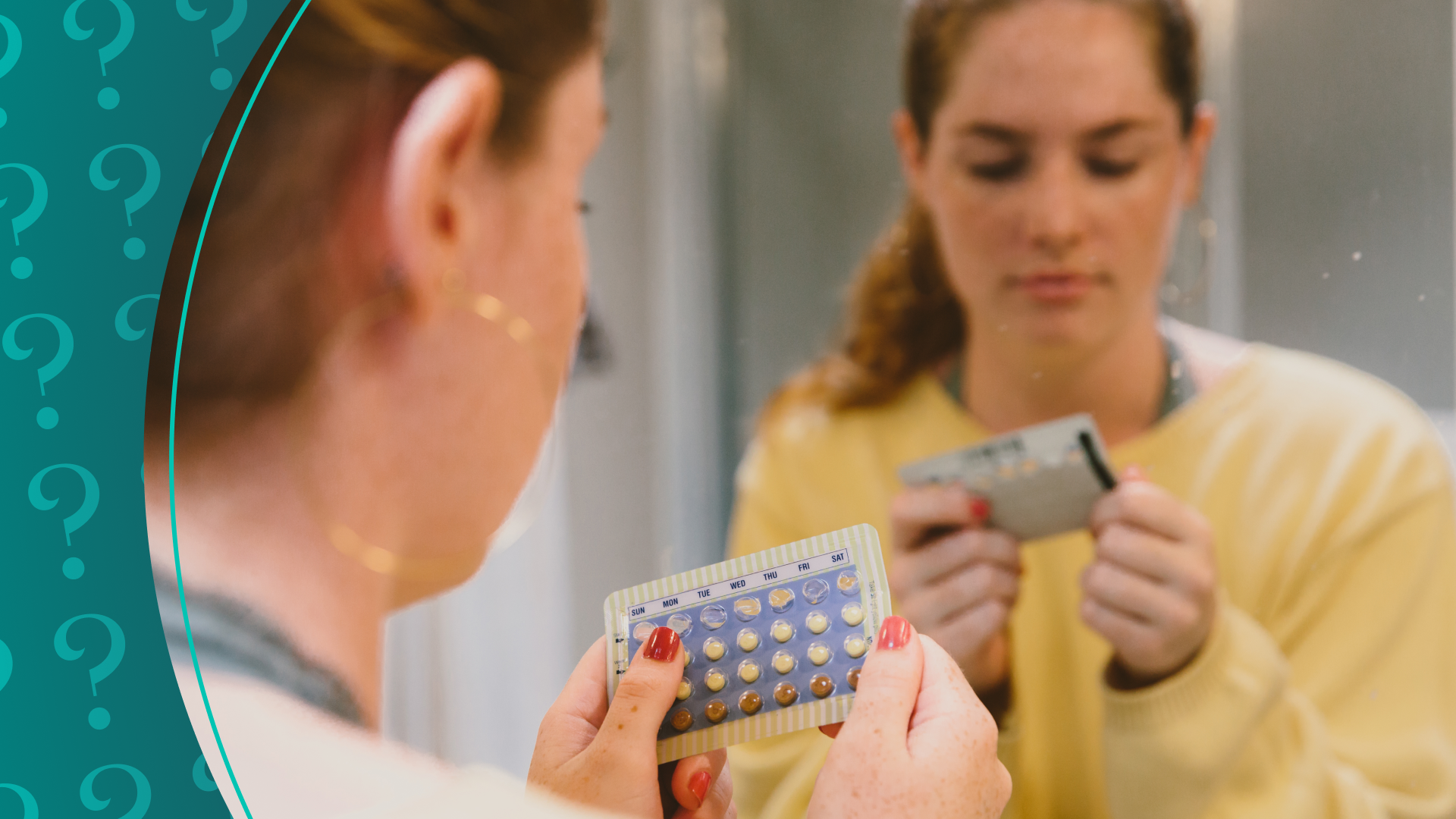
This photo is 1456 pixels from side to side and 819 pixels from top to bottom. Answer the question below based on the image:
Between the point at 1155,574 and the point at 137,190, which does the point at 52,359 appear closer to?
the point at 137,190

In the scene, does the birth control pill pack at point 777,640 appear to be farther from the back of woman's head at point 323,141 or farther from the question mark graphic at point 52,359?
the question mark graphic at point 52,359

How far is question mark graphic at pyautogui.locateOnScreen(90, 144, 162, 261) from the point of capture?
22.8 inches

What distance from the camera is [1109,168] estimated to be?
0.41 m

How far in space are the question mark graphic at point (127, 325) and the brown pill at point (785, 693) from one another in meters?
0.45

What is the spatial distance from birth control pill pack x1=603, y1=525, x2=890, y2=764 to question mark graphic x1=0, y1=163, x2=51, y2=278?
0.45m

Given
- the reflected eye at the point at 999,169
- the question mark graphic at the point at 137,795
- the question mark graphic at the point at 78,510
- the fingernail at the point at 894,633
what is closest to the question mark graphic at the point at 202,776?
the question mark graphic at the point at 137,795

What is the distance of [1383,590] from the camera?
42 centimetres

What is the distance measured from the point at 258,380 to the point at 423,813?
0.23 m

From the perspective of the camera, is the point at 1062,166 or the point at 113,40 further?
the point at 113,40

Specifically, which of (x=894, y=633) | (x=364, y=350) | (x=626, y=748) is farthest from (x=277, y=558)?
(x=894, y=633)

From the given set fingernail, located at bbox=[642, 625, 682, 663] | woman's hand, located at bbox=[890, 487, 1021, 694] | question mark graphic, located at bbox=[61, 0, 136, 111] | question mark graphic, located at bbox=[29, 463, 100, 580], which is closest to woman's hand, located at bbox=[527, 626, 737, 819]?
fingernail, located at bbox=[642, 625, 682, 663]

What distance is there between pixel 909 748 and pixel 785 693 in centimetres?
6

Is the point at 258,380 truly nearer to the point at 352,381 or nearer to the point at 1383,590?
the point at 352,381

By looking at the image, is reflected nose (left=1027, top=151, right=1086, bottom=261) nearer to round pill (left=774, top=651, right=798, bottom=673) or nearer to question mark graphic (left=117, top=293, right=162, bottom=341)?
round pill (left=774, top=651, right=798, bottom=673)
